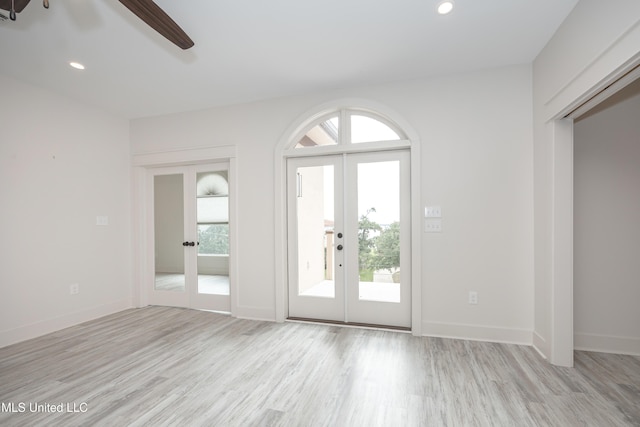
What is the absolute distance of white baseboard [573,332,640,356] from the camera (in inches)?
106

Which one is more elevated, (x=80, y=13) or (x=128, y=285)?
(x=80, y=13)

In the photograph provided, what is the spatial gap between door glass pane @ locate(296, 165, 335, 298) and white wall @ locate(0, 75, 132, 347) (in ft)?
9.03

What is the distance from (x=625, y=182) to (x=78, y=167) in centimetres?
607

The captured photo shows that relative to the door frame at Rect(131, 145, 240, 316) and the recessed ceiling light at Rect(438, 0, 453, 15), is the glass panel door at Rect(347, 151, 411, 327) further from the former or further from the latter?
the door frame at Rect(131, 145, 240, 316)

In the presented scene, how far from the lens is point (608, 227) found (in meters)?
2.77

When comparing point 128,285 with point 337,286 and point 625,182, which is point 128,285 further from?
point 625,182

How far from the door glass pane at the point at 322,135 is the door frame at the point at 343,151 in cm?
10

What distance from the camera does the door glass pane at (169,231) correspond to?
4.44 m

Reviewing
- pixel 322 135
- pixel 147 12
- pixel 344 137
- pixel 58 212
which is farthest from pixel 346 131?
pixel 58 212

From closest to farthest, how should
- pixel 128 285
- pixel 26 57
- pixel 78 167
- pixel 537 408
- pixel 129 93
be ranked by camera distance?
1. pixel 537 408
2. pixel 26 57
3. pixel 129 93
4. pixel 78 167
5. pixel 128 285

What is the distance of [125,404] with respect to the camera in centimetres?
209

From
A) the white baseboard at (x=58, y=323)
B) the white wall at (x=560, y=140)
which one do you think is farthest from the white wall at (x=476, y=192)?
the white baseboard at (x=58, y=323)

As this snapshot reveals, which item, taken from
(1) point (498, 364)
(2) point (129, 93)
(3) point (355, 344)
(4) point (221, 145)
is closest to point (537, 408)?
(1) point (498, 364)

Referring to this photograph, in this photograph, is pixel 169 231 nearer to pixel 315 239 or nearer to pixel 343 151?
pixel 315 239
